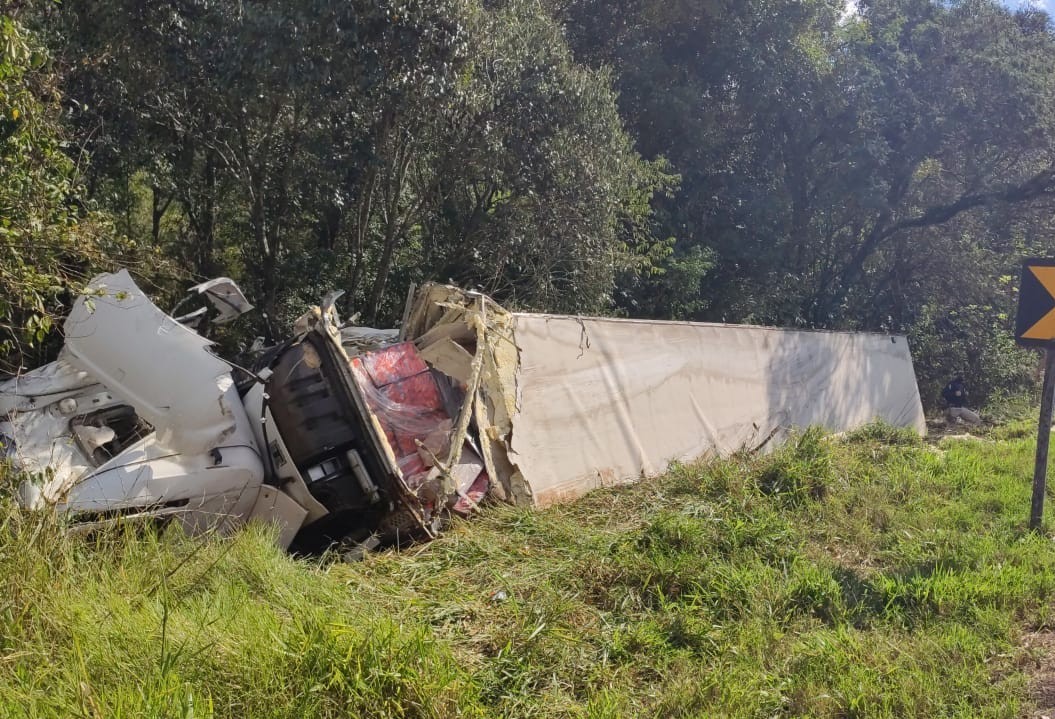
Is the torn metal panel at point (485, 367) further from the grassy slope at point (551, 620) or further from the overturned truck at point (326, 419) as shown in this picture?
the grassy slope at point (551, 620)

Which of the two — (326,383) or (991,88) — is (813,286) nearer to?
(991,88)

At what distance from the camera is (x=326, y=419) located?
5.01 meters

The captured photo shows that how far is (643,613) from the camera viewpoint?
12.8 feet

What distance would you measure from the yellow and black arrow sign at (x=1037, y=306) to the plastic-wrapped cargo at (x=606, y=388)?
2.93 metres

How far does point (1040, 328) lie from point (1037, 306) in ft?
0.53

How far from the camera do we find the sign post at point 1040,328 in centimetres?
559

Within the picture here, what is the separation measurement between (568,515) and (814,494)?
1940mm

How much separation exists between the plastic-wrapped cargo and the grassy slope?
30.4 inches

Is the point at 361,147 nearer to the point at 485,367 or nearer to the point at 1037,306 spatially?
the point at 485,367

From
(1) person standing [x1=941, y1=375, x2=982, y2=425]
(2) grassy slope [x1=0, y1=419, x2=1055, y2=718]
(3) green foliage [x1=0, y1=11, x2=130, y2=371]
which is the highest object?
(3) green foliage [x1=0, y1=11, x2=130, y2=371]

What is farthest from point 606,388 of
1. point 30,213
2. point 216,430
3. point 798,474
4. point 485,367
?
point 30,213

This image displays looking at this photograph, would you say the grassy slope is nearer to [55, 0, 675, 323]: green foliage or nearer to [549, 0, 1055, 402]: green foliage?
[55, 0, 675, 323]: green foliage

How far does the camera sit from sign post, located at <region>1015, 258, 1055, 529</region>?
5.59 m

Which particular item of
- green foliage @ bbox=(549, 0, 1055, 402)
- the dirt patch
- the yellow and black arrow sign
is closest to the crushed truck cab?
the dirt patch
